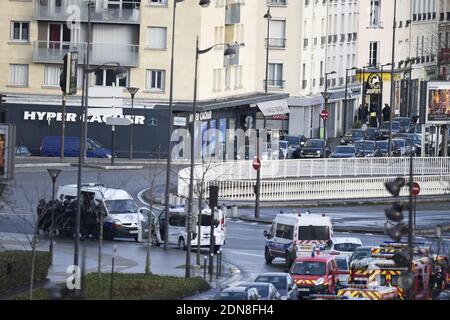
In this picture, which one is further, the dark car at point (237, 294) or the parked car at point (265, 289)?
the parked car at point (265, 289)

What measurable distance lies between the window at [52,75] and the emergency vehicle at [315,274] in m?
45.0

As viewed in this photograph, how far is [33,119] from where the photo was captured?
96.2 metres

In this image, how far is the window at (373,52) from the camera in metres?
140

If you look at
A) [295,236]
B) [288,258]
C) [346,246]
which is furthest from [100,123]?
[288,258]

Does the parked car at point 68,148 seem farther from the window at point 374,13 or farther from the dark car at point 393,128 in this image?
the window at point 374,13

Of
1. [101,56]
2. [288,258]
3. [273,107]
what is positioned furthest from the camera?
[273,107]

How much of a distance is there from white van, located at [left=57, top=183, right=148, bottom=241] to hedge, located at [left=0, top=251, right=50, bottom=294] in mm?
11502

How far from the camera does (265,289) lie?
45.5 meters

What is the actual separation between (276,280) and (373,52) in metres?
92.9

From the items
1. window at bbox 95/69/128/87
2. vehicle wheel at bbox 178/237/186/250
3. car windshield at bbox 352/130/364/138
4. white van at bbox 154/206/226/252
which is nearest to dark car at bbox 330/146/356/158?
window at bbox 95/69/128/87

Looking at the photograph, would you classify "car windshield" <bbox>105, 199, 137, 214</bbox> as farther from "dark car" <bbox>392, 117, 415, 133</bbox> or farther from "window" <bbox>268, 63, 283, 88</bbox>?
"dark car" <bbox>392, 117, 415, 133</bbox>

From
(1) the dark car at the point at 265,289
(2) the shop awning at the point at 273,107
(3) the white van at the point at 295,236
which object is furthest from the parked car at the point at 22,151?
(1) the dark car at the point at 265,289

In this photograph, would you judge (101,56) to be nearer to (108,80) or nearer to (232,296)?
(108,80)
